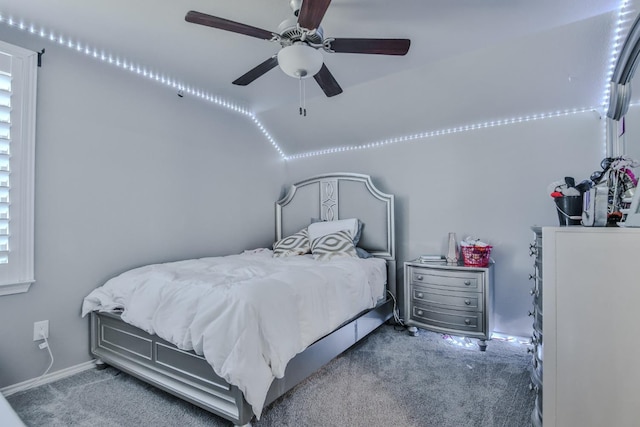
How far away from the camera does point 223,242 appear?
353 cm

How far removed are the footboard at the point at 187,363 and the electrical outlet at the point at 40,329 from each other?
10.5 inches

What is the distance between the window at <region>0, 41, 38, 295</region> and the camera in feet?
6.79

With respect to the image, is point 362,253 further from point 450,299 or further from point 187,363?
point 187,363

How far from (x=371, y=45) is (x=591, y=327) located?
168 centimetres

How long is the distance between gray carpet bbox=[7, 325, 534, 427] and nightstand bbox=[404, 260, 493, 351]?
26 centimetres

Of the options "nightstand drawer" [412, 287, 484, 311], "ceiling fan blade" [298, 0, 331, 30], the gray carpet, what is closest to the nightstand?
"nightstand drawer" [412, 287, 484, 311]

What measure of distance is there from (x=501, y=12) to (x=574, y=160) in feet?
4.94

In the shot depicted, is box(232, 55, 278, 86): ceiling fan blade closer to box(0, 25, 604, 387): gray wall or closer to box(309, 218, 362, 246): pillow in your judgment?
box(0, 25, 604, 387): gray wall

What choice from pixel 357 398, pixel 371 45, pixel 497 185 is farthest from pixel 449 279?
pixel 371 45

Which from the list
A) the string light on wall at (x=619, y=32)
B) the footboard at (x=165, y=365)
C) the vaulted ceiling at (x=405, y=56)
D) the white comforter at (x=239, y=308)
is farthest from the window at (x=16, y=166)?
the string light on wall at (x=619, y=32)

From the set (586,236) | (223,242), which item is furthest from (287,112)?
Answer: (586,236)

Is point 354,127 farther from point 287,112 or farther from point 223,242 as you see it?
point 223,242

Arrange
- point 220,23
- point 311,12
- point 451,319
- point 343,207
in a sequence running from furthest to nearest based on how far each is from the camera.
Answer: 1. point 343,207
2. point 451,319
3. point 220,23
4. point 311,12

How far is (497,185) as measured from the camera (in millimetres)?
3061
